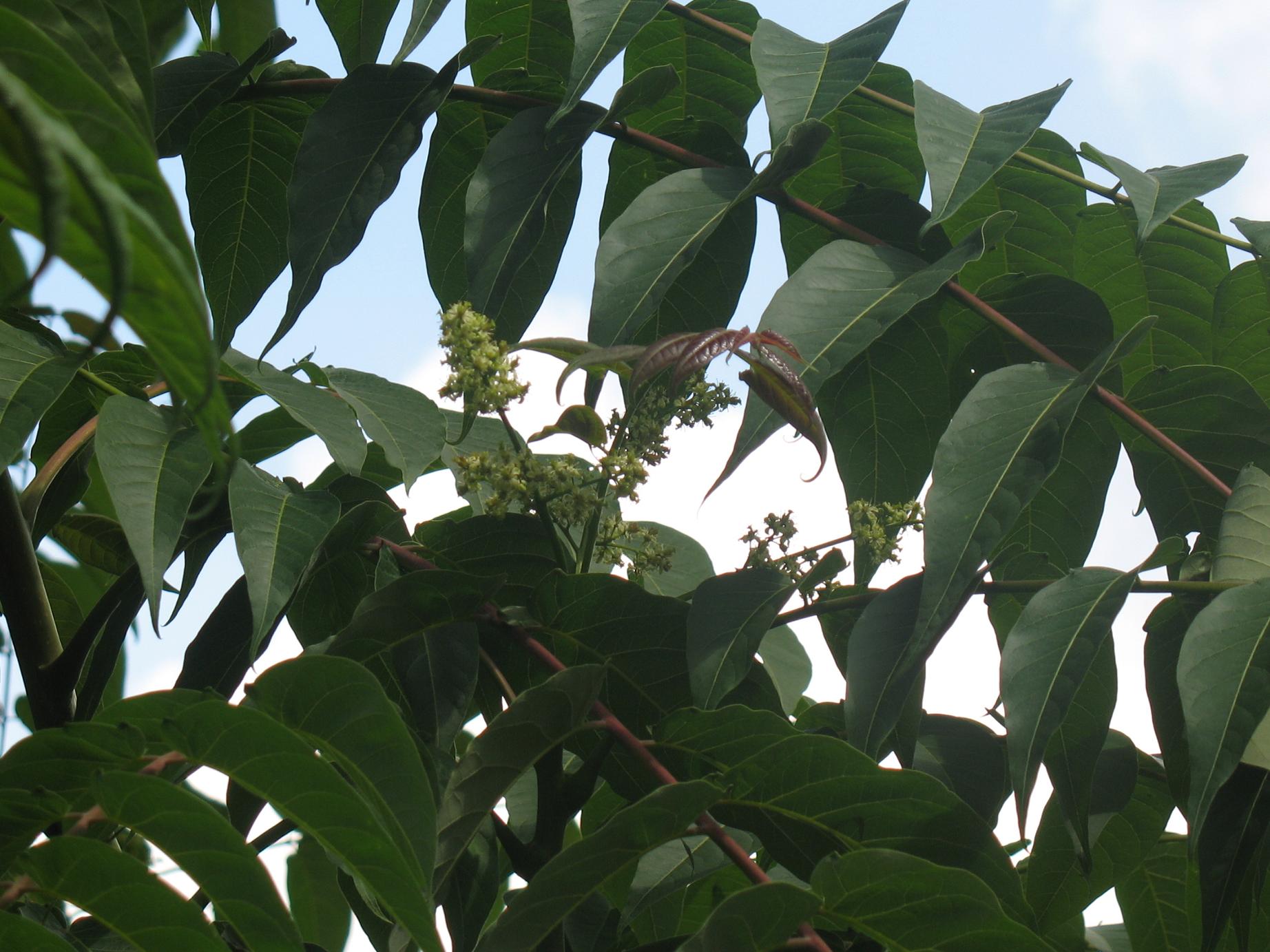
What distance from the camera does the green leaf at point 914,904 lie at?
72 centimetres

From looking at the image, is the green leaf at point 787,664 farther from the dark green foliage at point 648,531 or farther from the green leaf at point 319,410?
the green leaf at point 319,410

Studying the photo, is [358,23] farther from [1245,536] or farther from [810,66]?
[1245,536]

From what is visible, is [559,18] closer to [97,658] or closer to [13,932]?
[97,658]

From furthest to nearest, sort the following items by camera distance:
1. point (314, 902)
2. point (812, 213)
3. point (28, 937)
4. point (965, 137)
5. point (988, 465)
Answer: point (314, 902) < point (812, 213) < point (965, 137) < point (988, 465) < point (28, 937)

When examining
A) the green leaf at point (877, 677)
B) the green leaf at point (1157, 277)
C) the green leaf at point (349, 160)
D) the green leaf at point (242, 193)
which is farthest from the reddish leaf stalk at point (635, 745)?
the green leaf at point (1157, 277)

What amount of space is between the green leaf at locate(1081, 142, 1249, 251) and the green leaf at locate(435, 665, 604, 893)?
63cm

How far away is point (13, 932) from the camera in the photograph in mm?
648

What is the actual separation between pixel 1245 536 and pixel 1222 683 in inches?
7.6

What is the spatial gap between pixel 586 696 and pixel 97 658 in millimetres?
477

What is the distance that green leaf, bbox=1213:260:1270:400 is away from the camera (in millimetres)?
1183

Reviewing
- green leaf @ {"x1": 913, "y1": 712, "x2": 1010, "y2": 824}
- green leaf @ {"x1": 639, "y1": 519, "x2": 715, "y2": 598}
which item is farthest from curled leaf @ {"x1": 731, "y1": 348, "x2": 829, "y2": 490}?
green leaf @ {"x1": 639, "y1": 519, "x2": 715, "y2": 598}

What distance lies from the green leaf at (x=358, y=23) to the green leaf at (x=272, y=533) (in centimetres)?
52

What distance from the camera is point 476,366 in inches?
34.4

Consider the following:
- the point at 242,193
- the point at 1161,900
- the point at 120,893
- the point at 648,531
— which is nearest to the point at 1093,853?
the point at 1161,900
